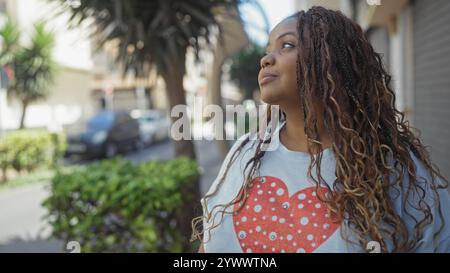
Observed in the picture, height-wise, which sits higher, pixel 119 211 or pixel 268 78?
pixel 268 78

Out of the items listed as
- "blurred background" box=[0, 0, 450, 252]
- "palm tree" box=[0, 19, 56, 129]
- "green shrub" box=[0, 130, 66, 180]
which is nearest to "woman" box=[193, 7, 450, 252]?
"blurred background" box=[0, 0, 450, 252]

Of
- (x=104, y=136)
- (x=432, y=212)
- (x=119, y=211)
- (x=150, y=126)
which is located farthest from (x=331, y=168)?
(x=150, y=126)

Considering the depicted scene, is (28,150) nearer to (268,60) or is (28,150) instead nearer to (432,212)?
(268,60)

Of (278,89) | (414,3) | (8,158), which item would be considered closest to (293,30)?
(278,89)

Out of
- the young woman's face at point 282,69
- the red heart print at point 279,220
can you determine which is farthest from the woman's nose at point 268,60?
the red heart print at point 279,220

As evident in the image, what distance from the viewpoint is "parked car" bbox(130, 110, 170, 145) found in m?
16.7

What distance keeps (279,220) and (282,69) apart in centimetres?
37

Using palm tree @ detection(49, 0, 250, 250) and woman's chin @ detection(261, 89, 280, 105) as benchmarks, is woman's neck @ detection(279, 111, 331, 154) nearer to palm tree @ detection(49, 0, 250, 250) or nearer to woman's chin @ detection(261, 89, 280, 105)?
woman's chin @ detection(261, 89, 280, 105)

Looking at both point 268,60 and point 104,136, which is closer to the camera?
point 268,60

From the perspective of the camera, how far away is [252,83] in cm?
1199

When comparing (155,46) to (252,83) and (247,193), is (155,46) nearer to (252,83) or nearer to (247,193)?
(247,193)

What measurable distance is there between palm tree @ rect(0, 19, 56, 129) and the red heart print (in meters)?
Answer: 16.1

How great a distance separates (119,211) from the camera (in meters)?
3.11

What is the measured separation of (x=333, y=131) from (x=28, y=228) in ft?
19.1
